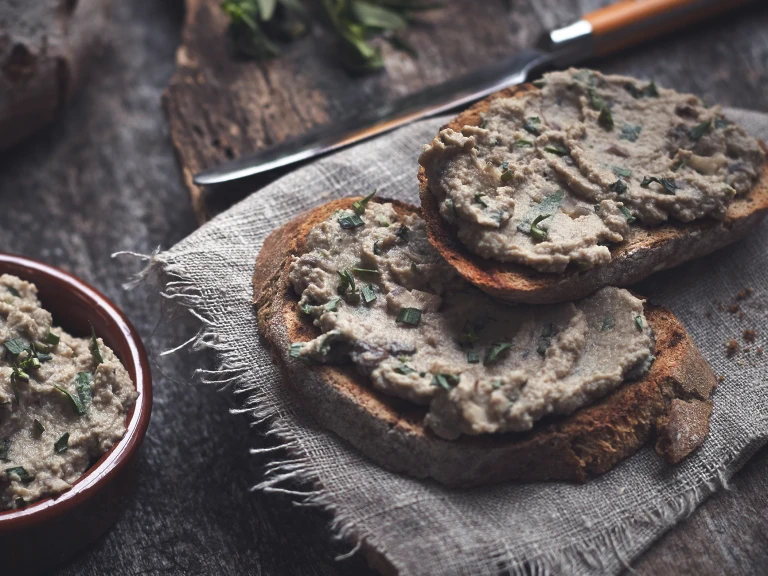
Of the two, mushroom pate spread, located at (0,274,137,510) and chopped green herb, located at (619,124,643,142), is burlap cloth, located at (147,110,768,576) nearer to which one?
mushroom pate spread, located at (0,274,137,510)

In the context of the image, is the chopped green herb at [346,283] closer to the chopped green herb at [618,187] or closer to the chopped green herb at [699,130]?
the chopped green herb at [618,187]

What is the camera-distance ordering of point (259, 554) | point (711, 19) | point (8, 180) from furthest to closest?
point (711, 19)
point (8, 180)
point (259, 554)

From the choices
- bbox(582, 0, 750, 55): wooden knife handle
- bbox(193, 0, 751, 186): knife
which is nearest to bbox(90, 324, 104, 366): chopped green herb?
bbox(193, 0, 751, 186): knife

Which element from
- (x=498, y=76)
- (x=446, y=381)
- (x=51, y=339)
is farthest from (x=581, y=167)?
(x=51, y=339)

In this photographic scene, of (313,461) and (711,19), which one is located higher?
(711,19)

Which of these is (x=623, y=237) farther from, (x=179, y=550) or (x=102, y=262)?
(x=102, y=262)

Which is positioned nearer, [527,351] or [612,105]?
[527,351]

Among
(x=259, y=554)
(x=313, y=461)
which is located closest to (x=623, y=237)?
(x=313, y=461)

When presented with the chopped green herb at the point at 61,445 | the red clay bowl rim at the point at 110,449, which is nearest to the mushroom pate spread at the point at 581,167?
the red clay bowl rim at the point at 110,449
